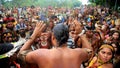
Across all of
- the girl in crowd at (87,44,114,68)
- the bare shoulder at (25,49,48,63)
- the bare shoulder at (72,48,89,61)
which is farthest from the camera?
the girl in crowd at (87,44,114,68)

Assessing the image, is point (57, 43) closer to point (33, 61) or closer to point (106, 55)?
point (33, 61)

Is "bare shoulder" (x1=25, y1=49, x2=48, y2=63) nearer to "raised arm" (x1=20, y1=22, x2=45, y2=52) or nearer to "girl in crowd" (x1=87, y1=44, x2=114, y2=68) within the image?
"raised arm" (x1=20, y1=22, x2=45, y2=52)

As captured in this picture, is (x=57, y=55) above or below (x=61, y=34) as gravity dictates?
below

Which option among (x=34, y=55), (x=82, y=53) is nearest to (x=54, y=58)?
(x=34, y=55)

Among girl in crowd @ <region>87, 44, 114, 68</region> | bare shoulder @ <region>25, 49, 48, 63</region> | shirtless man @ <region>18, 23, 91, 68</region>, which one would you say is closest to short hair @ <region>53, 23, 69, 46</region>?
shirtless man @ <region>18, 23, 91, 68</region>

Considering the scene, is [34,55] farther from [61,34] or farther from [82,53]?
[82,53]

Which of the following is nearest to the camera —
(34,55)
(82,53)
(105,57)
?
(34,55)

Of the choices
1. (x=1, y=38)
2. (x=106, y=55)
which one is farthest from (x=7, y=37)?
(x=106, y=55)

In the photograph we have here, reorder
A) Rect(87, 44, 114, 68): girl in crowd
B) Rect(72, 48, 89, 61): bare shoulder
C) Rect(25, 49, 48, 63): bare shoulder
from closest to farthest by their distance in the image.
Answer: Rect(25, 49, 48, 63): bare shoulder < Rect(72, 48, 89, 61): bare shoulder < Rect(87, 44, 114, 68): girl in crowd

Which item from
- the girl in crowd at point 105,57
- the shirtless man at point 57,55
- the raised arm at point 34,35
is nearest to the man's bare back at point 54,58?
the shirtless man at point 57,55

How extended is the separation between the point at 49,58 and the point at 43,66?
12 centimetres

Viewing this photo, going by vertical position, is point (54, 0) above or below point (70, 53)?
below

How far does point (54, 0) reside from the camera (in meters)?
37.0

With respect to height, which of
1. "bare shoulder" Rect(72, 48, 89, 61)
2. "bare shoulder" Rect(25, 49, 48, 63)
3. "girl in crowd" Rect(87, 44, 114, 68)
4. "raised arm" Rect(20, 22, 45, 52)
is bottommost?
"girl in crowd" Rect(87, 44, 114, 68)
